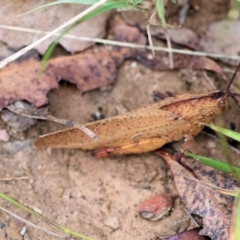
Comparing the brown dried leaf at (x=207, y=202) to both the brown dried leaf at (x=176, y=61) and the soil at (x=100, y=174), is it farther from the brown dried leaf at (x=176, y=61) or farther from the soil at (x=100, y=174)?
the brown dried leaf at (x=176, y=61)

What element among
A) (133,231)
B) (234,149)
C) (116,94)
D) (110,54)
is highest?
(110,54)

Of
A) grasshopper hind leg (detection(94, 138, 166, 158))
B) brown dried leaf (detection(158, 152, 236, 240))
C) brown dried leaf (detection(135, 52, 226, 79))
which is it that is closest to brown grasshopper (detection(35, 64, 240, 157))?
grasshopper hind leg (detection(94, 138, 166, 158))

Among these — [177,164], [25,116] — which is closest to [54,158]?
[25,116]

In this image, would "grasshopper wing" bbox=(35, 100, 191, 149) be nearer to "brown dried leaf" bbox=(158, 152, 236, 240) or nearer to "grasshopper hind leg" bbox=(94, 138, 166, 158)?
"grasshopper hind leg" bbox=(94, 138, 166, 158)

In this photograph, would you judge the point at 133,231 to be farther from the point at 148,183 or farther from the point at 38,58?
the point at 38,58

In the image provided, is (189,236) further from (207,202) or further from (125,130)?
(125,130)

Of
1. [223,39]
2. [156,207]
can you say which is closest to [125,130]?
[156,207]
